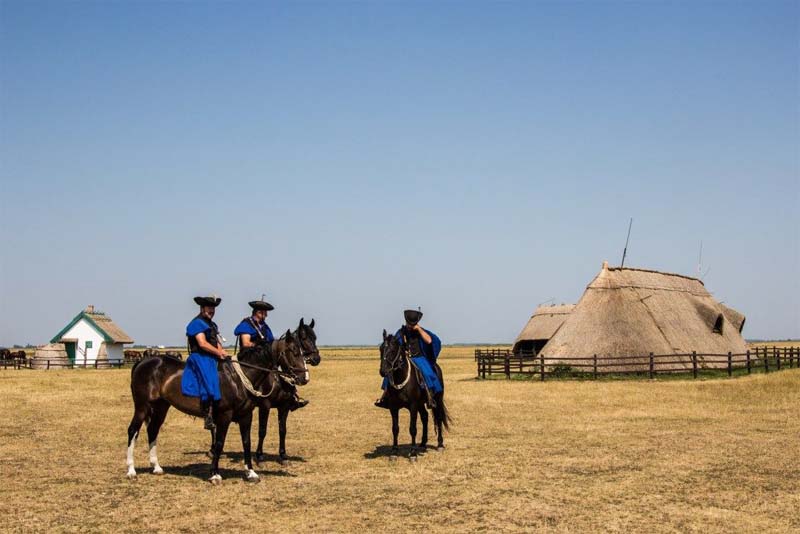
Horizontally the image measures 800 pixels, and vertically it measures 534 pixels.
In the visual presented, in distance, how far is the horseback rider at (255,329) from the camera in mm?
13109

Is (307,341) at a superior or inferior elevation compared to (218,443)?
superior

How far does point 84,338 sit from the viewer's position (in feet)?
198

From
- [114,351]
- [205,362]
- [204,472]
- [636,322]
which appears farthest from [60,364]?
[205,362]

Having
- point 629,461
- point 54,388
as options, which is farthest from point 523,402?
point 54,388

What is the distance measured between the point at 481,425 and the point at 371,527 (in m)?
11.2

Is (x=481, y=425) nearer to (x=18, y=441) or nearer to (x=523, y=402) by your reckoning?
(x=523, y=402)

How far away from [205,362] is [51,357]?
5435 centimetres

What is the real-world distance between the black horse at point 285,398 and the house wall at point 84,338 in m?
50.4

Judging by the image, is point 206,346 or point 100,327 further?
point 100,327

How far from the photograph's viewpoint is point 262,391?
12.8m

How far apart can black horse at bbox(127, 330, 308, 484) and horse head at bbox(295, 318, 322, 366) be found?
0.08m

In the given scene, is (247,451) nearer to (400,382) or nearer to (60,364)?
(400,382)

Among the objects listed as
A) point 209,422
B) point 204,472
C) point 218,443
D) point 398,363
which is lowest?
point 204,472

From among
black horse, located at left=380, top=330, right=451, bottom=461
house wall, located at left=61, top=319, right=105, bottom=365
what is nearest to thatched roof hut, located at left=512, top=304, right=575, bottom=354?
house wall, located at left=61, top=319, right=105, bottom=365
